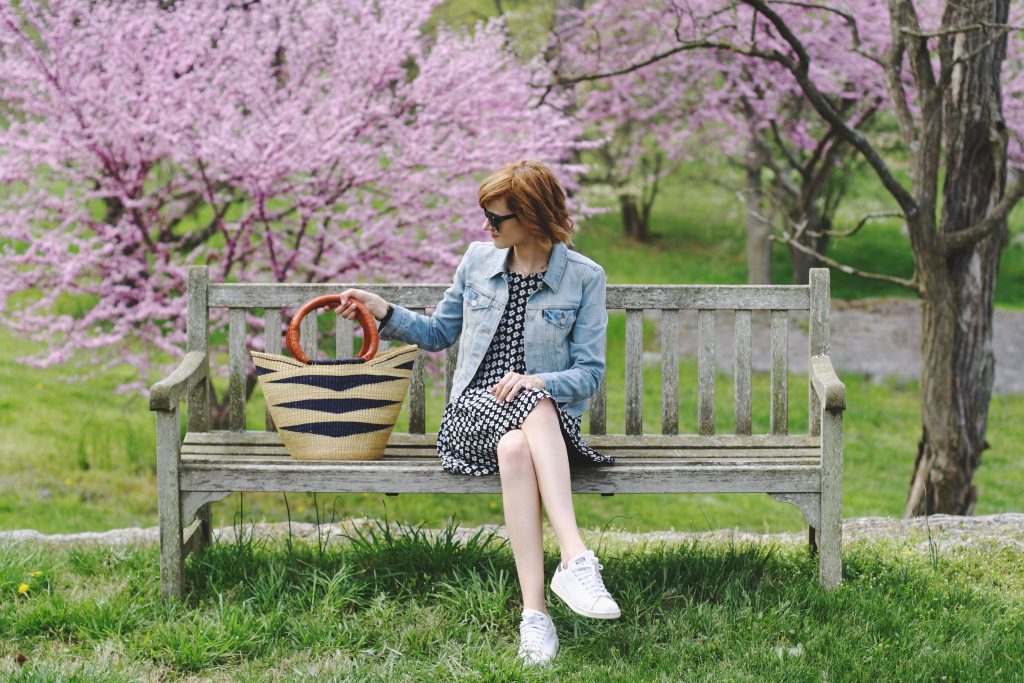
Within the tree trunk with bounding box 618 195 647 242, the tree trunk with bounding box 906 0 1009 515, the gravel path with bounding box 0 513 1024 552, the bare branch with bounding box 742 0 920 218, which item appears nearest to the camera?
the gravel path with bounding box 0 513 1024 552

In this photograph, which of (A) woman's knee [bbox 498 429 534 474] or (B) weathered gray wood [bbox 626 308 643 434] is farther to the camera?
(B) weathered gray wood [bbox 626 308 643 434]

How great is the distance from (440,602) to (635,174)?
44.4 ft

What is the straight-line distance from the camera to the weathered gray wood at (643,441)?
3914 mm

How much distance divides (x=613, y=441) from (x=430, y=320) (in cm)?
81

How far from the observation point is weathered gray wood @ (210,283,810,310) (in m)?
3.98

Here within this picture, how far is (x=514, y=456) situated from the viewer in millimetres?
3182

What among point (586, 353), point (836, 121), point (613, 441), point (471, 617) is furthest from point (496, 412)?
point (836, 121)

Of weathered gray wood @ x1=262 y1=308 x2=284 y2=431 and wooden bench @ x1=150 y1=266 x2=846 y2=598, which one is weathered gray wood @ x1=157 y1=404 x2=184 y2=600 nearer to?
wooden bench @ x1=150 y1=266 x2=846 y2=598

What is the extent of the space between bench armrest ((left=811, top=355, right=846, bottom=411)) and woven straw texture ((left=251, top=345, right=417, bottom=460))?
1372 millimetres

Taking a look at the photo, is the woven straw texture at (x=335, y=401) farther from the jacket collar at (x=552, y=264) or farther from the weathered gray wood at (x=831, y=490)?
the weathered gray wood at (x=831, y=490)

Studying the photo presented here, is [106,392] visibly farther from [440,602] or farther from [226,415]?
[440,602]

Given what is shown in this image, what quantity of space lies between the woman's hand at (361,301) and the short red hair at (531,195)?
1.81 ft

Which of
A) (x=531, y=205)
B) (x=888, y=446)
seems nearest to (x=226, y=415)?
(x=531, y=205)

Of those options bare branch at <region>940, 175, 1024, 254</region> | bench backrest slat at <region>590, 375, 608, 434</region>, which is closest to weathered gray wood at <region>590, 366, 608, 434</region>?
bench backrest slat at <region>590, 375, 608, 434</region>
